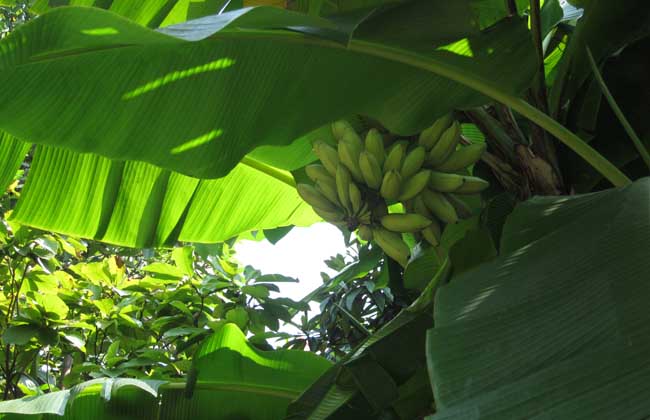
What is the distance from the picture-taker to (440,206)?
1.25 meters

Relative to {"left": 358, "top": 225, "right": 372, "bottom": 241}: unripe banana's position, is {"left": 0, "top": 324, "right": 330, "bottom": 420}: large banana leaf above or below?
below

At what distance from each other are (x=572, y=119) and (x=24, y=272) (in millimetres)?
1926

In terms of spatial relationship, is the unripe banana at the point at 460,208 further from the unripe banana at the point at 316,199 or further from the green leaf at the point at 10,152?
the green leaf at the point at 10,152

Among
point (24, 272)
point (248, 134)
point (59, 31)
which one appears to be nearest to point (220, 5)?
point (248, 134)

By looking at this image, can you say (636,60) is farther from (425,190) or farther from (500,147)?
(425,190)

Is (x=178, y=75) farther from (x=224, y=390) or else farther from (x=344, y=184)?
(x=224, y=390)

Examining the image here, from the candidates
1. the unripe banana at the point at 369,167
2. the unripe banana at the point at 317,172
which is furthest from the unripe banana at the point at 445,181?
the unripe banana at the point at 317,172

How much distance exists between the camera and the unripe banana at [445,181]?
3.99ft

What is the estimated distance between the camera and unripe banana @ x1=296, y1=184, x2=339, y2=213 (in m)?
1.32

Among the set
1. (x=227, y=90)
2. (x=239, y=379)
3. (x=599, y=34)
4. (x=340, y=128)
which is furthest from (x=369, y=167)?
(x=239, y=379)

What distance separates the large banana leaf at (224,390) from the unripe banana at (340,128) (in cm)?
52

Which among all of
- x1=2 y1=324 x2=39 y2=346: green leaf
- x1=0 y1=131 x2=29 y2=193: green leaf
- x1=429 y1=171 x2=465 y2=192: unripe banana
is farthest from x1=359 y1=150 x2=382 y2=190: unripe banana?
x1=2 y1=324 x2=39 y2=346: green leaf

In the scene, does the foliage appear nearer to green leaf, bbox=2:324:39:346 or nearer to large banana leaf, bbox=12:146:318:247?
green leaf, bbox=2:324:39:346

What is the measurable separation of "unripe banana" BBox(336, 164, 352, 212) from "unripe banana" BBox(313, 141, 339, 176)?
0.12 feet
